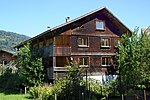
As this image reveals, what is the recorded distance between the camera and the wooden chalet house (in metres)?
36.9

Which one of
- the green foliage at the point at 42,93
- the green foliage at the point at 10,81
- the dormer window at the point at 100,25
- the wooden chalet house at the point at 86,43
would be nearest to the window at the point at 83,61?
the wooden chalet house at the point at 86,43

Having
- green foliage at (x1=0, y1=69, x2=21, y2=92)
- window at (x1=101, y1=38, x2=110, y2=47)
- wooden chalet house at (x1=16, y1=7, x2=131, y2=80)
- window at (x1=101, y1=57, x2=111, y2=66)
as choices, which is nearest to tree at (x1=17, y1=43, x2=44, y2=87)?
wooden chalet house at (x1=16, y1=7, x2=131, y2=80)

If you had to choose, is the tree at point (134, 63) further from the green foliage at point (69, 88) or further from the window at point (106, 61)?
the window at point (106, 61)

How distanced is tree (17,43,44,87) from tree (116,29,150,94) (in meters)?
11.0

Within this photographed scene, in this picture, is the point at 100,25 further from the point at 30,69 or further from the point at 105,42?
the point at 30,69

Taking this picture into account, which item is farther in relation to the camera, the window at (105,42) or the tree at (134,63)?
the window at (105,42)

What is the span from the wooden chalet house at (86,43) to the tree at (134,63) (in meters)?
8.13

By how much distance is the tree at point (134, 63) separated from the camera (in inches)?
1055

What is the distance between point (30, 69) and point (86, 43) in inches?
346

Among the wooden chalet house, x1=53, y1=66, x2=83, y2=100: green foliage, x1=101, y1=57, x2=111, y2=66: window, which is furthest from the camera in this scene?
x1=101, y1=57, x2=111, y2=66: window

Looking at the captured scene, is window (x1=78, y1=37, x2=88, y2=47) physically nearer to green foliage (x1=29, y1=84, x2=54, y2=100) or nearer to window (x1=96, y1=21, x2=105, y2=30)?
window (x1=96, y1=21, x2=105, y2=30)

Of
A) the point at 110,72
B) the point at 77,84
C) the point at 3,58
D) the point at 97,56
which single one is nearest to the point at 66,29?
the point at 97,56

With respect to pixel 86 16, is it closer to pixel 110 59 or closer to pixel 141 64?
pixel 110 59

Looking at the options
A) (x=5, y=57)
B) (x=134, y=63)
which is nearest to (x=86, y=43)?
(x=134, y=63)
